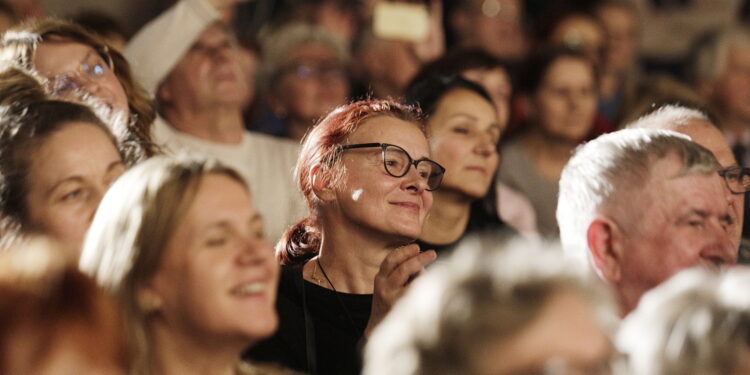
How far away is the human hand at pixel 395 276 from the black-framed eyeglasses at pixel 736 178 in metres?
0.72

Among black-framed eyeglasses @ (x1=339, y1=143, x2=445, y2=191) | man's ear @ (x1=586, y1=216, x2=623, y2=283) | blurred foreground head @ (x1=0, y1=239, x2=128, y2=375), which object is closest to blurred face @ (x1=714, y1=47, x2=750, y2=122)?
black-framed eyeglasses @ (x1=339, y1=143, x2=445, y2=191)

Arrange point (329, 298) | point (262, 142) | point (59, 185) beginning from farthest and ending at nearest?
point (262, 142) → point (329, 298) → point (59, 185)

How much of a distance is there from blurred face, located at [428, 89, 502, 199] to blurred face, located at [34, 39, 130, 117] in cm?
Answer: 97

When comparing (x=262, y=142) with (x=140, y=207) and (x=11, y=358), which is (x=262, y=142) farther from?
(x=11, y=358)

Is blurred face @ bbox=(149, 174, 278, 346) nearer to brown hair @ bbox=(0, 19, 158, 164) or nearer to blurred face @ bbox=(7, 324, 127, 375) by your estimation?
blurred face @ bbox=(7, 324, 127, 375)

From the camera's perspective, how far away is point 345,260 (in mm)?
2500

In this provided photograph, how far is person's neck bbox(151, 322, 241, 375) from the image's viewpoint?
1.70 m

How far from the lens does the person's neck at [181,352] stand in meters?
1.70

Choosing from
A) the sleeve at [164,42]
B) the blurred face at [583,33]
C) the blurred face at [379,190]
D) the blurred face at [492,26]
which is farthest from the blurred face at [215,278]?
the blurred face at [492,26]

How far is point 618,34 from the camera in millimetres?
5621

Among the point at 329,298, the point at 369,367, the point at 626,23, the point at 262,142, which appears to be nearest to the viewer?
the point at 369,367

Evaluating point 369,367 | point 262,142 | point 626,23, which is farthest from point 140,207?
point 626,23

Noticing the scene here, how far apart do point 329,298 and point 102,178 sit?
1.96 feet

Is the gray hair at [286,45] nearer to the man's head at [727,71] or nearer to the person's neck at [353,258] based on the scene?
the man's head at [727,71]
